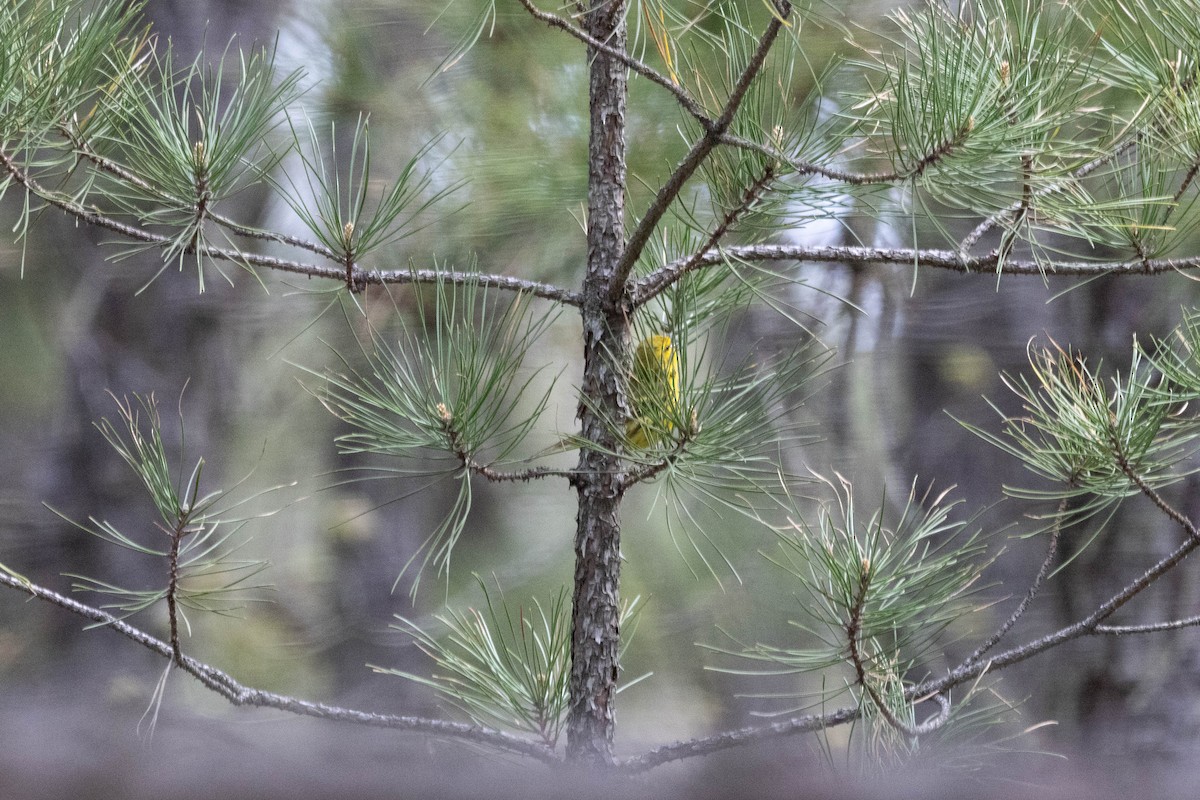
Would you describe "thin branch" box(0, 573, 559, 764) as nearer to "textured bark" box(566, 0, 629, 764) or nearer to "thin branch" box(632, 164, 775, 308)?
"textured bark" box(566, 0, 629, 764)

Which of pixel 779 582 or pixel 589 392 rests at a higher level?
pixel 589 392

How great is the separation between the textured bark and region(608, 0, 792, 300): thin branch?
0.06 ft

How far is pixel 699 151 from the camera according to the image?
34 centimetres

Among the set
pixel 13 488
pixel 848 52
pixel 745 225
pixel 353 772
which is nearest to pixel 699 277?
pixel 745 225

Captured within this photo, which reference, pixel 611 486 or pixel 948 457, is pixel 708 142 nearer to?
pixel 611 486

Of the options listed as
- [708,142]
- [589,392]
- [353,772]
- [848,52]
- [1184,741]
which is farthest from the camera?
[1184,741]

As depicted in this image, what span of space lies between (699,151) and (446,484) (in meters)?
0.85

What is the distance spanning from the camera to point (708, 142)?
336 millimetres

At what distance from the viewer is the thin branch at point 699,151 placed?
11.5 inches

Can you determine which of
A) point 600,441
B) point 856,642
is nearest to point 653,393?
point 600,441

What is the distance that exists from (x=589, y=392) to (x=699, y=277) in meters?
0.10

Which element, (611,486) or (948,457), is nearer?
(611,486)

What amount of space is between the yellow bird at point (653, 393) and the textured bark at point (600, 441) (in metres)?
0.01

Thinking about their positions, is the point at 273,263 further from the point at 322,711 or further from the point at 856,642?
the point at 856,642
